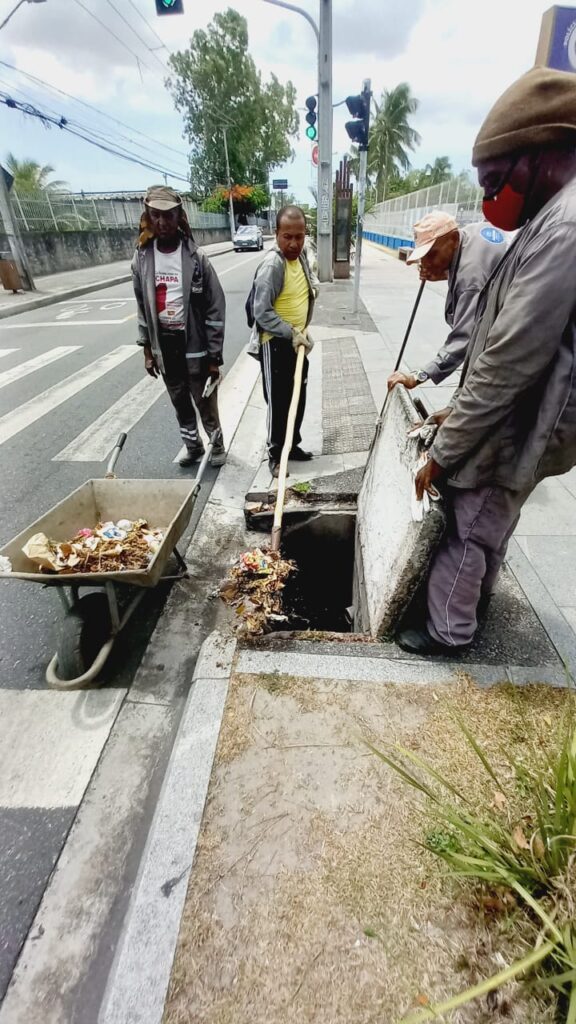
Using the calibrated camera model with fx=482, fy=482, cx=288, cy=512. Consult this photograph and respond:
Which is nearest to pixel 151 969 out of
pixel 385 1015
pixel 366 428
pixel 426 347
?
Result: pixel 385 1015

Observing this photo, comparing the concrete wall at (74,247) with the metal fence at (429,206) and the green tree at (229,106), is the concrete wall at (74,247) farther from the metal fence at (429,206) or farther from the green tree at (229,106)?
the green tree at (229,106)

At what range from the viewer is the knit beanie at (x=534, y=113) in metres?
1.41

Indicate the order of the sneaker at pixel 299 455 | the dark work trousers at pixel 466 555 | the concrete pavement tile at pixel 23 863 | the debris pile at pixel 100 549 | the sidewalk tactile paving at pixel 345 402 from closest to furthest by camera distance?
the concrete pavement tile at pixel 23 863, the dark work trousers at pixel 466 555, the debris pile at pixel 100 549, the sneaker at pixel 299 455, the sidewalk tactile paving at pixel 345 402

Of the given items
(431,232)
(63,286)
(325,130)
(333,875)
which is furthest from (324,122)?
(333,875)

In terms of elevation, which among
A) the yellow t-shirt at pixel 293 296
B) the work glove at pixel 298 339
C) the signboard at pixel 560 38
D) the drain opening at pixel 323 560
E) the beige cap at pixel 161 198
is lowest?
the drain opening at pixel 323 560

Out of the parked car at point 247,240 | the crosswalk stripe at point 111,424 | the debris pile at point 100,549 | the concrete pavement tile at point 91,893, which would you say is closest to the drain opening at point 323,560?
the debris pile at point 100,549

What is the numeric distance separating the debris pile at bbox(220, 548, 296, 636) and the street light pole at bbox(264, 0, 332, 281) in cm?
1388

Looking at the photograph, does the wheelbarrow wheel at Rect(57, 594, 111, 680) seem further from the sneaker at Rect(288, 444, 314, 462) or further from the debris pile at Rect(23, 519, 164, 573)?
the sneaker at Rect(288, 444, 314, 462)

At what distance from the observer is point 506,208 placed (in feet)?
5.45

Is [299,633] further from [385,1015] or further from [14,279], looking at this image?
[14,279]

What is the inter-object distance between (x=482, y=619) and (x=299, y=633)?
94 centimetres

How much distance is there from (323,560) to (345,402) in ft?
9.54

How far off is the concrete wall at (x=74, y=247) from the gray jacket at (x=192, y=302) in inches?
562

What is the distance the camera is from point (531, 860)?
127 centimetres
